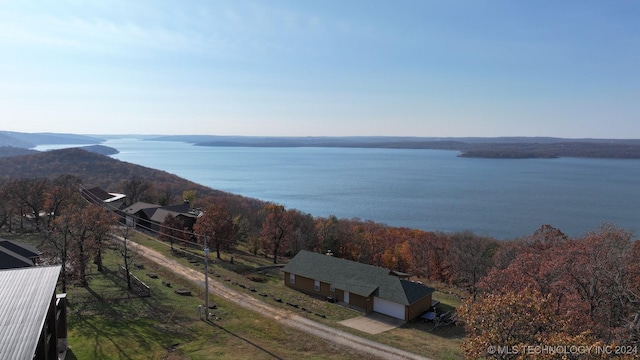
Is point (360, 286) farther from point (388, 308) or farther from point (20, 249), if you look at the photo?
point (20, 249)

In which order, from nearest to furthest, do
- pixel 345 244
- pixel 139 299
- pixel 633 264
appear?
pixel 633 264, pixel 139 299, pixel 345 244

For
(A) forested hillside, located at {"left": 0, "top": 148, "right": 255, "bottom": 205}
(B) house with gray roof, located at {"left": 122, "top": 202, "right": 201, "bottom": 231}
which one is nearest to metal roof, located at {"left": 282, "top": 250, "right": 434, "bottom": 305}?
(B) house with gray roof, located at {"left": 122, "top": 202, "right": 201, "bottom": 231}

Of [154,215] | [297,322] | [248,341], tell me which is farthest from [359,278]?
[154,215]

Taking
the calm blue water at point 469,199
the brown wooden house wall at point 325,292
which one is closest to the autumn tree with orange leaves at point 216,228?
the brown wooden house wall at point 325,292

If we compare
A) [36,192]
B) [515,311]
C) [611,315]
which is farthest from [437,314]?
[36,192]

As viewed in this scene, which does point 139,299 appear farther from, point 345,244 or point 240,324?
point 345,244

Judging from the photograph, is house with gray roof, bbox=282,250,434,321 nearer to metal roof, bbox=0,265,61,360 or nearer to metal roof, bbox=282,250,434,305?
metal roof, bbox=282,250,434,305
